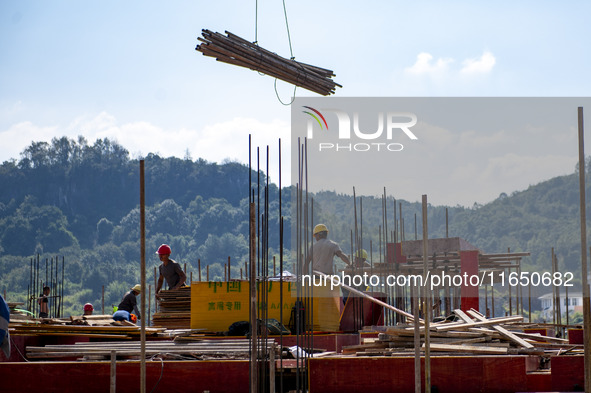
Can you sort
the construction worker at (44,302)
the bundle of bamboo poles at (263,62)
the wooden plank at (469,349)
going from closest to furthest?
the wooden plank at (469,349) → the bundle of bamboo poles at (263,62) → the construction worker at (44,302)

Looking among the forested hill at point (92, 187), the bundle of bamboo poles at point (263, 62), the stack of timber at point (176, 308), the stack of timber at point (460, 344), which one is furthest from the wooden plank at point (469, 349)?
the forested hill at point (92, 187)

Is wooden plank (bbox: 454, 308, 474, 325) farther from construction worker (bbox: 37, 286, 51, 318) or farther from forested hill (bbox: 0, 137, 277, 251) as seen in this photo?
forested hill (bbox: 0, 137, 277, 251)

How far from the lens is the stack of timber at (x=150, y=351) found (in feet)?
26.2

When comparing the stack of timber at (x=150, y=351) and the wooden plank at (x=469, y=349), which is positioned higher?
the wooden plank at (x=469, y=349)

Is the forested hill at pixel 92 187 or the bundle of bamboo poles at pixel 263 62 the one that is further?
the forested hill at pixel 92 187

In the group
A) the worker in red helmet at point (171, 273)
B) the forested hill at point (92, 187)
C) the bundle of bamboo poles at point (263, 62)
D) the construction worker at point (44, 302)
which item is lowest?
the construction worker at point (44, 302)

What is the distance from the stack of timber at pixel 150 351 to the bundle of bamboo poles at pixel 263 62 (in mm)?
3869

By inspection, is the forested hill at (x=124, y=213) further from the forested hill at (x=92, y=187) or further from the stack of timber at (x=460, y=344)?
the stack of timber at (x=460, y=344)

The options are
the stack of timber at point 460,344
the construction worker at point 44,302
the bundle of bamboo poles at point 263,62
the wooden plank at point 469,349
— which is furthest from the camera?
the construction worker at point 44,302

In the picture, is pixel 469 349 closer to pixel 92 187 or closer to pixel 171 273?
pixel 171 273

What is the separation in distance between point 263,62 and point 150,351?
4681mm

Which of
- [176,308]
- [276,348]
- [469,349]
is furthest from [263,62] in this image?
[469,349]

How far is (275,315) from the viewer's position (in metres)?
11.2

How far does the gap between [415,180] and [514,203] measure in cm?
3610
